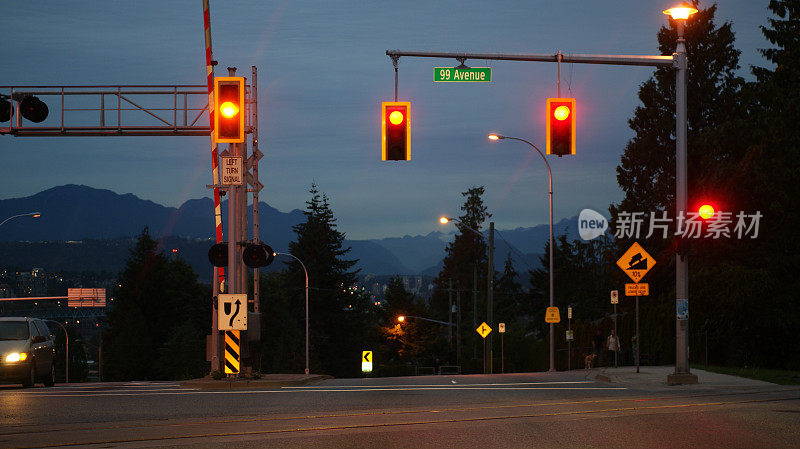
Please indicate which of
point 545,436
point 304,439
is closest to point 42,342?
point 304,439

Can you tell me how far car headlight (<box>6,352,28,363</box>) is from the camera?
72.0 feet

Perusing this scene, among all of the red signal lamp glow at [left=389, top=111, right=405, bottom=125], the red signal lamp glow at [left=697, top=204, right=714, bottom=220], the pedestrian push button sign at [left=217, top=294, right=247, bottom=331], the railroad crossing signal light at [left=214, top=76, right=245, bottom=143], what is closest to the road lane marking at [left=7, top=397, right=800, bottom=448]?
the red signal lamp glow at [left=697, top=204, right=714, bottom=220]

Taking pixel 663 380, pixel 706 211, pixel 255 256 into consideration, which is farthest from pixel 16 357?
pixel 706 211

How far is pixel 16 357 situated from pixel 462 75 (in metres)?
11.8

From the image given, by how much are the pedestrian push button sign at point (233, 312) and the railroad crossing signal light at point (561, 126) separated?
7.59 m

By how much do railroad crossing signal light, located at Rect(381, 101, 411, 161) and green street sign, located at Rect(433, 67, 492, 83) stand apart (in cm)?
121

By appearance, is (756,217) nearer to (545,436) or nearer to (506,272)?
(545,436)

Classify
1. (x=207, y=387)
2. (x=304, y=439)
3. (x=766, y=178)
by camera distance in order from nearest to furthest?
(x=304, y=439)
(x=207, y=387)
(x=766, y=178)

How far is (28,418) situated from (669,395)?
1131 cm

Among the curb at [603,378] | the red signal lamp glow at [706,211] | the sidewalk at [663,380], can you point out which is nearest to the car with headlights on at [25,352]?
the sidewalk at [663,380]

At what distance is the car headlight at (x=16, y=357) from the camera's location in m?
22.0

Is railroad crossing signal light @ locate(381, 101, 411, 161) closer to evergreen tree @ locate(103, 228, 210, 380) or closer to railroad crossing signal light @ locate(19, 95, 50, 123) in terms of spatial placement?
railroad crossing signal light @ locate(19, 95, 50, 123)

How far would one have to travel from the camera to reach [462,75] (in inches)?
851

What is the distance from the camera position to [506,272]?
162m
